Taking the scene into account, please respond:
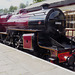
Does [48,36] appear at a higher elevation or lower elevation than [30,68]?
higher

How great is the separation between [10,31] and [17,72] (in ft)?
15.9

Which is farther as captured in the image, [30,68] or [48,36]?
[48,36]

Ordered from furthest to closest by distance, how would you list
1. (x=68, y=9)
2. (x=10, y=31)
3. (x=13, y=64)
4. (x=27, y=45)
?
(x=68, y=9), (x=10, y=31), (x=27, y=45), (x=13, y=64)

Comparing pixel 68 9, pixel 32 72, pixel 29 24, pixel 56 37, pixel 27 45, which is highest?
pixel 68 9

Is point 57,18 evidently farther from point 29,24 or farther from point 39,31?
point 29,24

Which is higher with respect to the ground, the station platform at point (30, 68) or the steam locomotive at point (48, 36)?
the steam locomotive at point (48, 36)

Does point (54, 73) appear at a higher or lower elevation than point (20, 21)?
lower

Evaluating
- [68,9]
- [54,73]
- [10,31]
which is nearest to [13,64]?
[54,73]

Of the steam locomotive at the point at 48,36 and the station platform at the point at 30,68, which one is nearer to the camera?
the station platform at the point at 30,68

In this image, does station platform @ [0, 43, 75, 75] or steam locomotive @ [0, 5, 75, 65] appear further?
steam locomotive @ [0, 5, 75, 65]

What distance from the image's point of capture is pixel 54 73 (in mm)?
4121

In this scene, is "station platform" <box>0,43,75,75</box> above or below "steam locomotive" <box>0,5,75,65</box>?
below

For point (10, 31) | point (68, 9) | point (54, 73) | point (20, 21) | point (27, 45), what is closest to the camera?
point (54, 73)

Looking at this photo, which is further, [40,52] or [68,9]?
[68,9]
